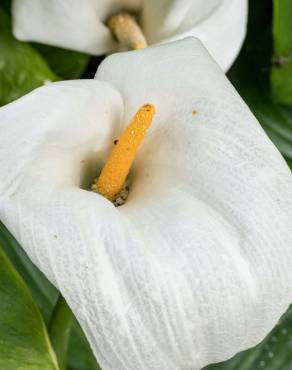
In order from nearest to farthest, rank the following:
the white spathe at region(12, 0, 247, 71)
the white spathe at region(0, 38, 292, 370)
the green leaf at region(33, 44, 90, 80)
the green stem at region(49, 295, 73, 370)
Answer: the white spathe at region(0, 38, 292, 370) < the green stem at region(49, 295, 73, 370) < the white spathe at region(12, 0, 247, 71) < the green leaf at region(33, 44, 90, 80)

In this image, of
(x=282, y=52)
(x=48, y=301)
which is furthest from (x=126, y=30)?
(x=48, y=301)

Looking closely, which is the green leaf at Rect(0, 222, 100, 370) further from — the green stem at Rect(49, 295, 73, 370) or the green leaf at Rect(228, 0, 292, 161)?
the green leaf at Rect(228, 0, 292, 161)

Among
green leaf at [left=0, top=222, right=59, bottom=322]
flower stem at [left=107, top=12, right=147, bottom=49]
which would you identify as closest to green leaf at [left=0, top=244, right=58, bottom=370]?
green leaf at [left=0, top=222, right=59, bottom=322]

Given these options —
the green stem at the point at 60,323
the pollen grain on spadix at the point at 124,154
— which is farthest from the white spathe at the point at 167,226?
the green stem at the point at 60,323

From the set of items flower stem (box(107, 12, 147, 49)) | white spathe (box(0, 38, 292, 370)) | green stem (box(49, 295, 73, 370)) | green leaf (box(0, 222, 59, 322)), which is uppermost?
white spathe (box(0, 38, 292, 370))

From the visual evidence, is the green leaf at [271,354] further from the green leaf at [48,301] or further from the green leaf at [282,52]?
the green leaf at [282,52]

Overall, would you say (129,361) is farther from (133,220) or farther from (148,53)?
(148,53)
